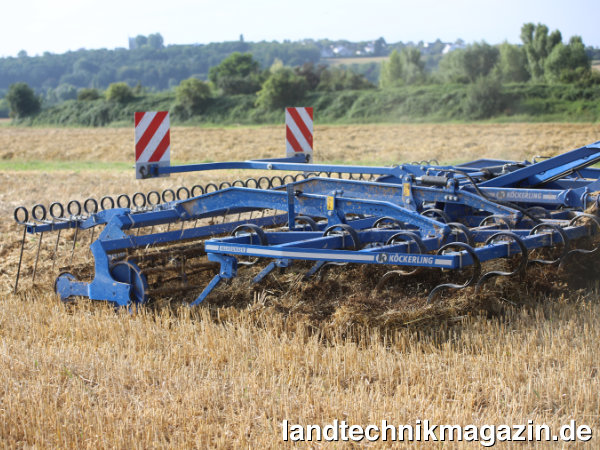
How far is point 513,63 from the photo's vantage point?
5356 cm

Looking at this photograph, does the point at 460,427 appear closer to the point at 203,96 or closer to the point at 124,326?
the point at 124,326

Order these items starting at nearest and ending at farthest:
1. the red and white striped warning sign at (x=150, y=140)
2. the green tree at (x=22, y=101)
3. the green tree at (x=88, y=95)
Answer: the red and white striped warning sign at (x=150, y=140) → the green tree at (x=22, y=101) → the green tree at (x=88, y=95)

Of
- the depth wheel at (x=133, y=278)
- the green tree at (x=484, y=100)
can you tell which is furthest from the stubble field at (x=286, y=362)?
the green tree at (x=484, y=100)

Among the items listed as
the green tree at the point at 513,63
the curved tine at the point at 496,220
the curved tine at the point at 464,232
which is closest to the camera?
the curved tine at the point at 464,232

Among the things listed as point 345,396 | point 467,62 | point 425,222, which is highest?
point 467,62

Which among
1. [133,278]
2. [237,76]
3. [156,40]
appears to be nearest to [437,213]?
[133,278]

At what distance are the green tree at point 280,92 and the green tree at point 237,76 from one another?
384 cm

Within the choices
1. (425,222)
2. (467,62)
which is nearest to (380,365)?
(425,222)

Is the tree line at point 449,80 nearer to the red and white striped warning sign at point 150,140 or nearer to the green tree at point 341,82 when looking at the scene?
the green tree at point 341,82

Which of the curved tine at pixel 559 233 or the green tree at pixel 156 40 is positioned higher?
the green tree at pixel 156 40

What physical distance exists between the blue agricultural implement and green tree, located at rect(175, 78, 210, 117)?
151ft

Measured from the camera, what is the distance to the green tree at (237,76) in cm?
5534

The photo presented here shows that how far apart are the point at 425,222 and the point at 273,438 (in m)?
2.40

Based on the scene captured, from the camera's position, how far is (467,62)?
5812 centimetres
